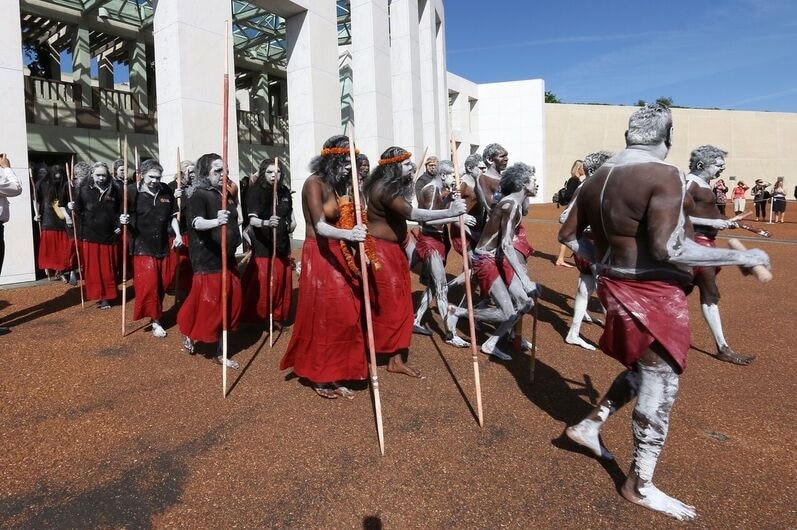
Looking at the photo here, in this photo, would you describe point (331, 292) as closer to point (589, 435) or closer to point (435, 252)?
point (589, 435)

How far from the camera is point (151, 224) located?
17.3 feet

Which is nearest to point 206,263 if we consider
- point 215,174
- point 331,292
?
point 215,174

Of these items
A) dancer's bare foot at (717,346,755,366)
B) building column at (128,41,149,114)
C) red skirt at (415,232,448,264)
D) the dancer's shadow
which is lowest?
dancer's bare foot at (717,346,755,366)

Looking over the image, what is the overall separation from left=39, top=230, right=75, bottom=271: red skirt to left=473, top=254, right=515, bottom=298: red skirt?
6988 millimetres

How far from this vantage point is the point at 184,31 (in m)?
8.63

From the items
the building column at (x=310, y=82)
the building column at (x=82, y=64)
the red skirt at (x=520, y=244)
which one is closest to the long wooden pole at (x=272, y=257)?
the red skirt at (x=520, y=244)

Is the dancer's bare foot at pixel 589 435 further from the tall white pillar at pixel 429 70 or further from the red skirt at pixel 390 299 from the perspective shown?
the tall white pillar at pixel 429 70

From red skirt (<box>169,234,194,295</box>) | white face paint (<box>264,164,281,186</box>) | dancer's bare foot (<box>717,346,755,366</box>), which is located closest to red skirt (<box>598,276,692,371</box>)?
dancer's bare foot (<box>717,346,755,366</box>)

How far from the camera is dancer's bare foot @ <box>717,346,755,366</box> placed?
4379mm

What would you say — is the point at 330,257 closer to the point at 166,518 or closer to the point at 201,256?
the point at 201,256

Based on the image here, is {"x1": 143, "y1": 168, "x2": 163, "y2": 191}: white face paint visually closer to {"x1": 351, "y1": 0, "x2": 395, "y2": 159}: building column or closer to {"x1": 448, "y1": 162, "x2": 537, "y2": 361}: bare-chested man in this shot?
{"x1": 448, "y1": 162, "x2": 537, "y2": 361}: bare-chested man

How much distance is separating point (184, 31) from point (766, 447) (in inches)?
382

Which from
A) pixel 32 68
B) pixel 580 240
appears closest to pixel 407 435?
pixel 580 240

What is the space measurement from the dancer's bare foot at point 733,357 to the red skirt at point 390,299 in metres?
2.90
